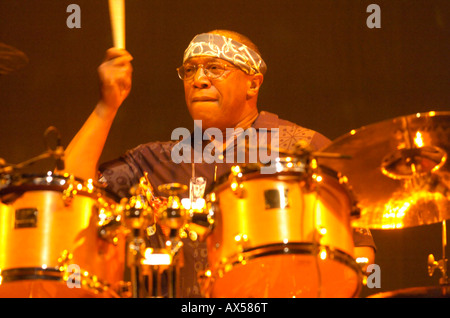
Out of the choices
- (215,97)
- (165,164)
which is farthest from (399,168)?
(165,164)

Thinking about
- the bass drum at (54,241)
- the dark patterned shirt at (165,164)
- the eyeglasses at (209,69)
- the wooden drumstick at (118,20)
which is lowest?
the bass drum at (54,241)

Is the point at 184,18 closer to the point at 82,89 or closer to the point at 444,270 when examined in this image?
the point at 82,89

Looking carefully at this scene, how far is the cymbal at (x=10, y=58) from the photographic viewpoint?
8.13ft

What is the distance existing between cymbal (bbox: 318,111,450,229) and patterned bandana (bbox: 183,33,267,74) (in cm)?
82

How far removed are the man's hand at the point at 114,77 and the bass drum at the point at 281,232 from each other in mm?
716

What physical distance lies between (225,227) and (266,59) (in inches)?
60.4

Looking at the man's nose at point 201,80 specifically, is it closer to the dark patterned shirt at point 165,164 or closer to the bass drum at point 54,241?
the dark patterned shirt at point 165,164

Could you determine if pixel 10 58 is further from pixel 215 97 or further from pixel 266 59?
pixel 266 59

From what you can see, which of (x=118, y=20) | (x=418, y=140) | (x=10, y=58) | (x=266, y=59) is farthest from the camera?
(x=266, y=59)

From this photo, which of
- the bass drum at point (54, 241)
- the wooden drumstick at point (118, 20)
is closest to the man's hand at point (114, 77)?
the wooden drumstick at point (118, 20)

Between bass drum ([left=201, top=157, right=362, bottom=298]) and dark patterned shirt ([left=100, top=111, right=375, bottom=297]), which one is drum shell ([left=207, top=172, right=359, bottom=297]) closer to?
bass drum ([left=201, top=157, right=362, bottom=298])

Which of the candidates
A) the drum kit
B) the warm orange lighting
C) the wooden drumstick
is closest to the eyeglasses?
the wooden drumstick

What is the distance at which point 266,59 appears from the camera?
140 inches

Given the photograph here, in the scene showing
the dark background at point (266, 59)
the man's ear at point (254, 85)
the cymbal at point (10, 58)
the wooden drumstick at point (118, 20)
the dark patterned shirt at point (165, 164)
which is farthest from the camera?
the dark background at point (266, 59)
